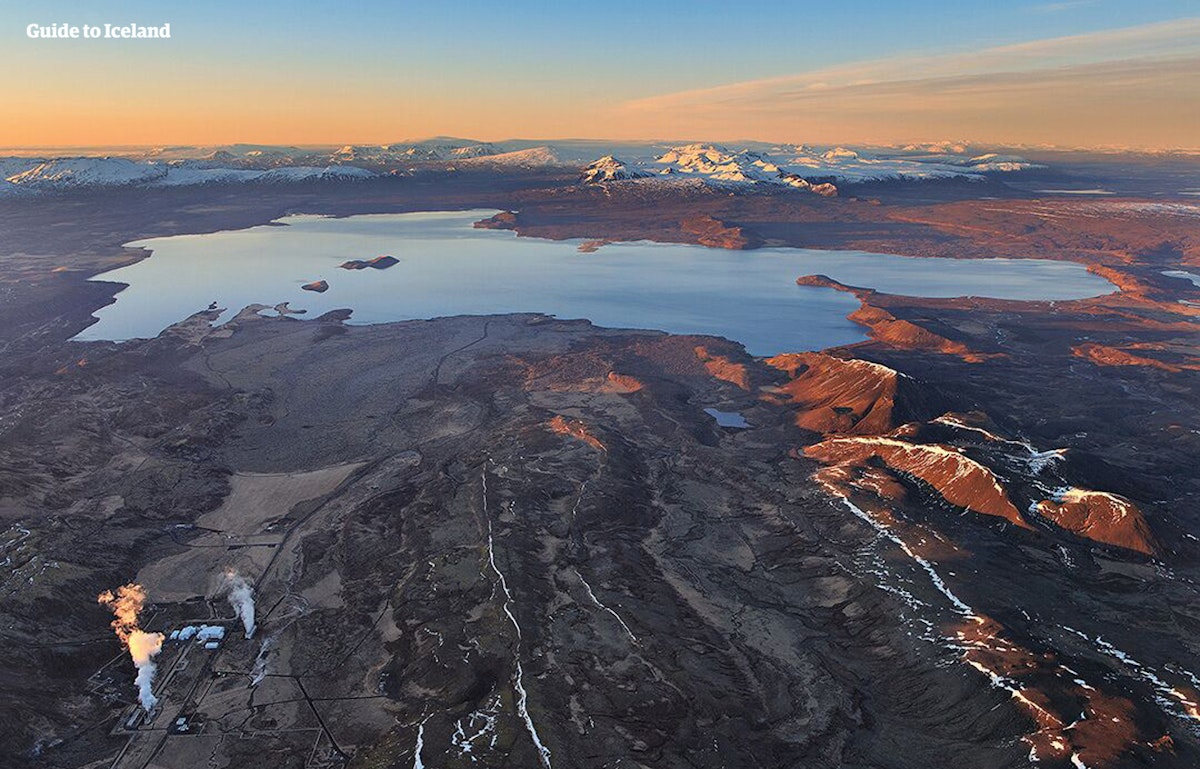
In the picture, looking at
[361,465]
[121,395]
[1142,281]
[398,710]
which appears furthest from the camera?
[1142,281]

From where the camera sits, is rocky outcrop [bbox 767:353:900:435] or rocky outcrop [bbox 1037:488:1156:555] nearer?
rocky outcrop [bbox 1037:488:1156:555]

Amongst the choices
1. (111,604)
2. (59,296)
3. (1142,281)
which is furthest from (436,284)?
(1142,281)

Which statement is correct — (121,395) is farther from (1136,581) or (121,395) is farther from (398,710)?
(1136,581)

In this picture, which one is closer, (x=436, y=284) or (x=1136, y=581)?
(x=1136, y=581)

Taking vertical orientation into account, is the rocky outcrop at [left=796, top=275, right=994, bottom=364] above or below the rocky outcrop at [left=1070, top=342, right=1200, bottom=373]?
above

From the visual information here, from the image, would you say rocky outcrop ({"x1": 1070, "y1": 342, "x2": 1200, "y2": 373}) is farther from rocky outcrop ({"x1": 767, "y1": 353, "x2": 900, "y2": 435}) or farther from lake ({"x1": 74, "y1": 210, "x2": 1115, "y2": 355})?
rocky outcrop ({"x1": 767, "y1": 353, "x2": 900, "y2": 435})

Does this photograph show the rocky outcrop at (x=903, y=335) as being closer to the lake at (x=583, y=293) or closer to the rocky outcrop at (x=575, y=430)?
the lake at (x=583, y=293)

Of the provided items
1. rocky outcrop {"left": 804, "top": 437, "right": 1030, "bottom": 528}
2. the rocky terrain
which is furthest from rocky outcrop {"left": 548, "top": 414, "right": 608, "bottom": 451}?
rocky outcrop {"left": 804, "top": 437, "right": 1030, "bottom": 528}
